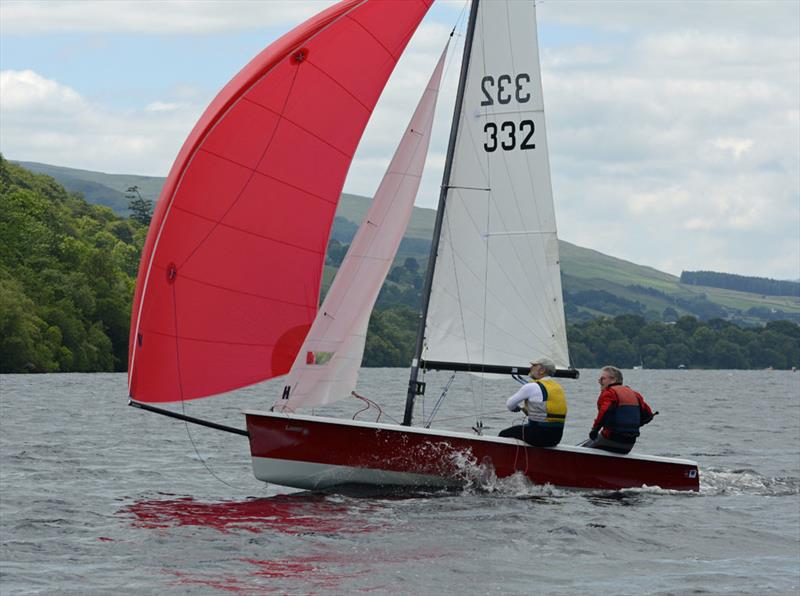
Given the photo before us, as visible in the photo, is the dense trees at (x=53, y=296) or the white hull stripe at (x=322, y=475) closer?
the white hull stripe at (x=322, y=475)

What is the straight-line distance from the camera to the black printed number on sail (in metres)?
15.8

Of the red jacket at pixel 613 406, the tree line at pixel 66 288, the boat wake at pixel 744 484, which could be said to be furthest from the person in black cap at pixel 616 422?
the tree line at pixel 66 288

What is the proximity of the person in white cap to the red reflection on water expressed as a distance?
90.2 inches

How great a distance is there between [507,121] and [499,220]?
1186 mm

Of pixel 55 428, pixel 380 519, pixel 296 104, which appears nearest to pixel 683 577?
pixel 380 519

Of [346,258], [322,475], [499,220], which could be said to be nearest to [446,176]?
[499,220]

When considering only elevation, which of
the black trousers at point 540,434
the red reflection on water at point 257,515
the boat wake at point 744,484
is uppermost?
the black trousers at point 540,434

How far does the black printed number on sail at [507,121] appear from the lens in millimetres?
15750

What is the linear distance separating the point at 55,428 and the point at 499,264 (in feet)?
45.5

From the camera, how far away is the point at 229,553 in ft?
39.4

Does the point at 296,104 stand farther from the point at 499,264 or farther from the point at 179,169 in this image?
the point at 499,264

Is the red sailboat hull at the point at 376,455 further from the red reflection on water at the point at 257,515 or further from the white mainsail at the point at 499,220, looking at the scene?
the white mainsail at the point at 499,220

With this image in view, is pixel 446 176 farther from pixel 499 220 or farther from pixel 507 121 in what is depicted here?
pixel 507 121

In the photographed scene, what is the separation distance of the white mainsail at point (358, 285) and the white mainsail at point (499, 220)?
1.57ft
